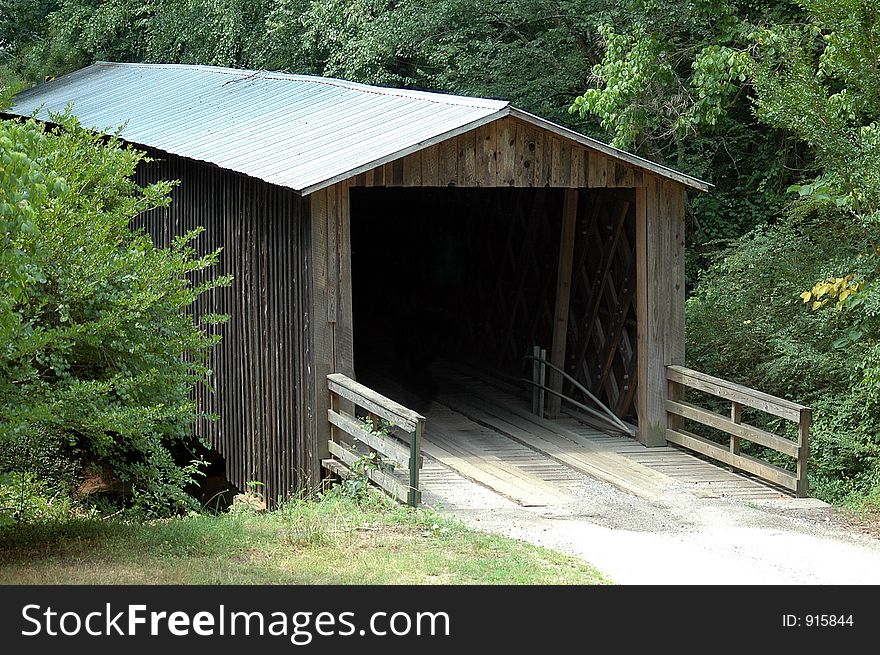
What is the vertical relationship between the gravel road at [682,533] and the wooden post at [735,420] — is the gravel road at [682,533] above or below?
below

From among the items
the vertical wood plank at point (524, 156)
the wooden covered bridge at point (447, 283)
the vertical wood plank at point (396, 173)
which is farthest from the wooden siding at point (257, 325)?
the vertical wood plank at point (524, 156)

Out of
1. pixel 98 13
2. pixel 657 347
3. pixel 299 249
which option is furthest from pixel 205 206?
pixel 98 13

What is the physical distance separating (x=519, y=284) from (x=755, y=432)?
4.70 meters

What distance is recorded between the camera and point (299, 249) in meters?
9.81

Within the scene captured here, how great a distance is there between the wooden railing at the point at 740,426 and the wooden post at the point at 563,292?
1.54m

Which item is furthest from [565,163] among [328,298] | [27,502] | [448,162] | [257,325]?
[27,502]

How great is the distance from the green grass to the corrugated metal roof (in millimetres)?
2738

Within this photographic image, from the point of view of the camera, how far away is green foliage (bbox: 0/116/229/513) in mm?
6535

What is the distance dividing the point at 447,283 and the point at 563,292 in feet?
13.0

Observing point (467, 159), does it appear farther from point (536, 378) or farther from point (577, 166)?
point (536, 378)

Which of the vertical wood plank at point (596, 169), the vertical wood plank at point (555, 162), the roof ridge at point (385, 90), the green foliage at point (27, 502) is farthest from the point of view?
the roof ridge at point (385, 90)

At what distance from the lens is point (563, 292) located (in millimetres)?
11812

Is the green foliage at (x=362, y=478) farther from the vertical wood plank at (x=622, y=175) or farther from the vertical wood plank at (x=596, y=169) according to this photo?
the vertical wood plank at (x=622, y=175)

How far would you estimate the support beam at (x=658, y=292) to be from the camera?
1063 cm
